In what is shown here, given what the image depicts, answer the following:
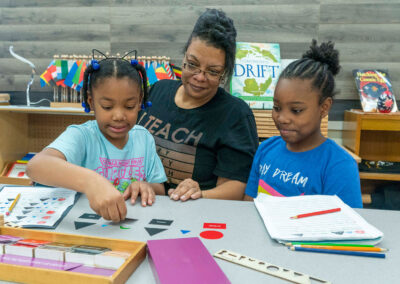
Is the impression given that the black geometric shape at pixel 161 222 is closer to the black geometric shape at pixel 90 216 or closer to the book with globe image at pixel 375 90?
the black geometric shape at pixel 90 216

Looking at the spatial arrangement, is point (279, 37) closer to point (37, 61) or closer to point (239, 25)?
point (239, 25)

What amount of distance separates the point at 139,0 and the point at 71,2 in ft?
1.96

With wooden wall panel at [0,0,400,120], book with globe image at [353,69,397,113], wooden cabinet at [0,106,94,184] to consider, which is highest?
wooden wall panel at [0,0,400,120]

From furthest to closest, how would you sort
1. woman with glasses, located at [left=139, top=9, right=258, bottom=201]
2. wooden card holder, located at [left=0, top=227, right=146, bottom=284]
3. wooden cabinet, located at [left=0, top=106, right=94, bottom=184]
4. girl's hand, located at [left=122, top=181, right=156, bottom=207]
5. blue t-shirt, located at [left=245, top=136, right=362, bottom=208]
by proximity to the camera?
wooden cabinet, located at [left=0, top=106, right=94, bottom=184] < woman with glasses, located at [left=139, top=9, right=258, bottom=201] < blue t-shirt, located at [left=245, top=136, right=362, bottom=208] < girl's hand, located at [left=122, top=181, right=156, bottom=207] < wooden card holder, located at [left=0, top=227, right=146, bottom=284]

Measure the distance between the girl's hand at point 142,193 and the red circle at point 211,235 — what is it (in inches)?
8.9

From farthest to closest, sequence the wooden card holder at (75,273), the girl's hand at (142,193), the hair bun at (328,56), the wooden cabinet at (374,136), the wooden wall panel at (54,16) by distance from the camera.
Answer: the wooden wall panel at (54,16)
the wooden cabinet at (374,136)
the hair bun at (328,56)
the girl's hand at (142,193)
the wooden card holder at (75,273)

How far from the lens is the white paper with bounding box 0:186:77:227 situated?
75cm

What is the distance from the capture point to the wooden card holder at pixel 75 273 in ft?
1.55

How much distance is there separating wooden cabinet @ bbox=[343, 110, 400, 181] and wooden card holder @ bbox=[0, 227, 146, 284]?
2.15 meters

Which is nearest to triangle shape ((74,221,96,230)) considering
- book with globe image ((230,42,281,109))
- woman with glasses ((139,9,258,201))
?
woman with glasses ((139,9,258,201))

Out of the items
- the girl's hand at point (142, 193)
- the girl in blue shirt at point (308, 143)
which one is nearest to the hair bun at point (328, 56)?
the girl in blue shirt at point (308, 143)

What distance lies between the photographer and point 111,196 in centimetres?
73

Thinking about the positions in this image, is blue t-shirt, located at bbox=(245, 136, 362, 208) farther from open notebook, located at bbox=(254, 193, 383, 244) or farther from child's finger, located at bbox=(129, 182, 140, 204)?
child's finger, located at bbox=(129, 182, 140, 204)

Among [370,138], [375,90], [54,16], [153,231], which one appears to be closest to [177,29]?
[54,16]
